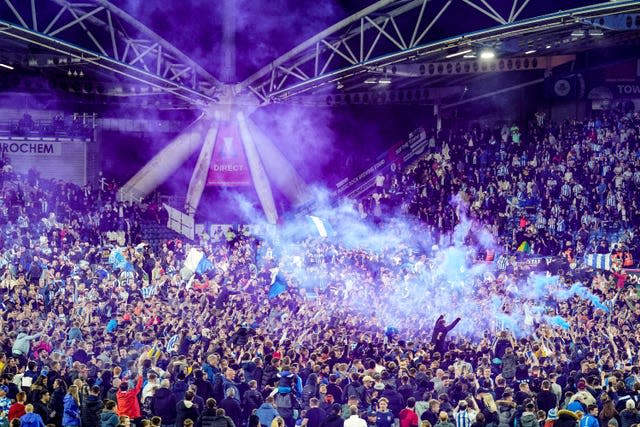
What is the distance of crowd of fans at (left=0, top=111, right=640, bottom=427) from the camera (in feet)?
39.9

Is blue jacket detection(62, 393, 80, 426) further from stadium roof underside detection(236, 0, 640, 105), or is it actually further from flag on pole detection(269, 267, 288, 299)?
stadium roof underside detection(236, 0, 640, 105)

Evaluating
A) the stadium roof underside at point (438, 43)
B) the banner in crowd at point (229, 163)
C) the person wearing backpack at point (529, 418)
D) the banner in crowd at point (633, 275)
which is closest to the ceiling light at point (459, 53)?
the stadium roof underside at point (438, 43)

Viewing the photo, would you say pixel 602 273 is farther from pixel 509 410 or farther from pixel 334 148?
pixel 334 148

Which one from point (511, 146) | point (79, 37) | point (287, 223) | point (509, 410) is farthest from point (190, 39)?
point (509, 410)

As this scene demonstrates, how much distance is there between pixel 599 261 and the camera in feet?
75.9

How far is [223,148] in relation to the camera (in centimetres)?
3206

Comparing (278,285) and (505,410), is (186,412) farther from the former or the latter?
(278,285)

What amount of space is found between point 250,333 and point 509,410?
5411mm

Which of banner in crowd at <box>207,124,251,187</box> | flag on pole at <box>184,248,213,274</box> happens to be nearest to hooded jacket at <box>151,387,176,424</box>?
flag on pole at <box>184,248,213,274</box>

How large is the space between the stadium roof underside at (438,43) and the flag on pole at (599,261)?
15.6 ft

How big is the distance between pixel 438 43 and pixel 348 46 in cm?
542

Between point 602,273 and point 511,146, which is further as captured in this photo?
point 511,146

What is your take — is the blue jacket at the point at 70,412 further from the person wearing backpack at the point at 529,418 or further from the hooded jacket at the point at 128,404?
the person wearing backpack at the point at 529,418

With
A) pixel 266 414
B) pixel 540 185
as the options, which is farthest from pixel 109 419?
pixel 540 185
